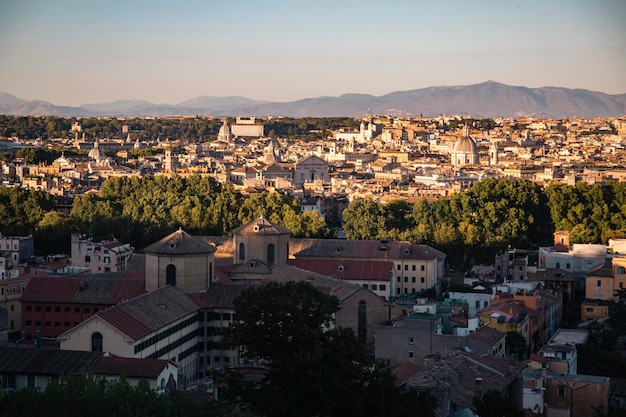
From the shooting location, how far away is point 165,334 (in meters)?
33.0

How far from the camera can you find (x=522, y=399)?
28.0 metres

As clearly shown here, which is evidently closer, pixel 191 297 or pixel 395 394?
pixel 395 394

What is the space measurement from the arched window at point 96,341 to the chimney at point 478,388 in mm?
8890

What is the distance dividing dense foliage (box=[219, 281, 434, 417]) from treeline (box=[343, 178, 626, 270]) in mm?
31319

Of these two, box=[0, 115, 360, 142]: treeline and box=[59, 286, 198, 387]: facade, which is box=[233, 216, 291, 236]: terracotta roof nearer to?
box=[59, 286, 198, 387]: facade

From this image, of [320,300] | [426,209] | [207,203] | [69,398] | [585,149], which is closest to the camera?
[69,398]

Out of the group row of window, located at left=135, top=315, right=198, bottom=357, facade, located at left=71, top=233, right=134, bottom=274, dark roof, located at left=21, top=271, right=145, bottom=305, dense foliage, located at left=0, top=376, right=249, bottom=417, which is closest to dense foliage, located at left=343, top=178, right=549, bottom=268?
facade, located at left=71, top=233, right=134, bottom=274

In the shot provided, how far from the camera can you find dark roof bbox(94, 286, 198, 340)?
3134 cm

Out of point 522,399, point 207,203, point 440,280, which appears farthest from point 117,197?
point 522,399

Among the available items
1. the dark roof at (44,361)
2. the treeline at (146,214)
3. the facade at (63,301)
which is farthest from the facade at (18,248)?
the dark roof at (44,361)

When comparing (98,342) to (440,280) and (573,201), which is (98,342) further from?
(573,201)

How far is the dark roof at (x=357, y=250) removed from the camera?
47.0 metres

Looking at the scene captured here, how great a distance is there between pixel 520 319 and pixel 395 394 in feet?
45.6

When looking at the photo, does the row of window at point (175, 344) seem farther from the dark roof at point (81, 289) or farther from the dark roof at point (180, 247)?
the dark roof at point (180, 247)
